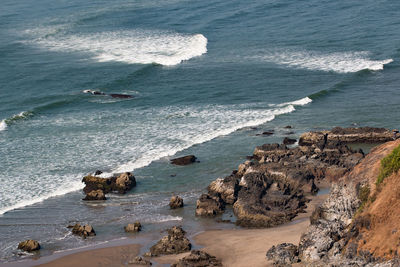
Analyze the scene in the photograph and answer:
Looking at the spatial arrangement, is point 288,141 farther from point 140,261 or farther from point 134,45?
point 134,45

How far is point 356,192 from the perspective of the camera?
87.5 feet

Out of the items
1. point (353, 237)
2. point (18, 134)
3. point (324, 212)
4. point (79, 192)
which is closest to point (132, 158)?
point (79, 192)

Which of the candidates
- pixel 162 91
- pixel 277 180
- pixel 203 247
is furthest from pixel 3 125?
pixel 203 247

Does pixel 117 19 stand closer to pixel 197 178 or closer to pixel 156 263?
Result: pixel 197 178

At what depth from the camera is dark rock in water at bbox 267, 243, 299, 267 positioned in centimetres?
2708

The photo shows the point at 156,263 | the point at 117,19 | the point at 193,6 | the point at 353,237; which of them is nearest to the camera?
the point at 353,237

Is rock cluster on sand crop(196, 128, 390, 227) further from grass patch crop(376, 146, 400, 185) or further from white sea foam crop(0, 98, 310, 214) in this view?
grass patch crop(376, 146, 400, 185)

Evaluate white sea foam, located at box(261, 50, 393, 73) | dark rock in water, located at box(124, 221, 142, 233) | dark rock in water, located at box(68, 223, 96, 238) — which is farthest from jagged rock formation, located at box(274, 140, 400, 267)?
white sea foam, located at box(261, 50, 393, 73)

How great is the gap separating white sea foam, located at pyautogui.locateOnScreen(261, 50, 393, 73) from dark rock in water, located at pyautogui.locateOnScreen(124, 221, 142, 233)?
122 feet

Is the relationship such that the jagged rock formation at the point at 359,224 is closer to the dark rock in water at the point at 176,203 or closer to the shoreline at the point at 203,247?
the shoreline at the point at 203,247

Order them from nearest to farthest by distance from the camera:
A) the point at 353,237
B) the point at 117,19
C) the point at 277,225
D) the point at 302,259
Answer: the point at 353,237
the point at 302,259
the point at 277,225
the point at 117,19

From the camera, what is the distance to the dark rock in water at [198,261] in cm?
2961

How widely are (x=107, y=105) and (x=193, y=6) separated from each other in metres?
43.0

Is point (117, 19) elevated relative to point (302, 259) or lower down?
elevated
